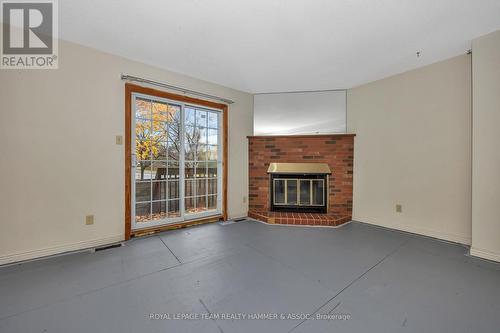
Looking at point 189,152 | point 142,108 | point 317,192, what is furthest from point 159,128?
point 317,192

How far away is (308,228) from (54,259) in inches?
121

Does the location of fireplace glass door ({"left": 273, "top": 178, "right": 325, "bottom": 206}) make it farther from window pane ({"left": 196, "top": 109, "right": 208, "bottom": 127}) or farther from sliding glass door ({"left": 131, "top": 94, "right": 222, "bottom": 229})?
window pane ({"left": 196, "top": 109, "right": 208, "bottom": 127})

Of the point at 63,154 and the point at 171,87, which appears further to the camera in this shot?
the point at 171,87

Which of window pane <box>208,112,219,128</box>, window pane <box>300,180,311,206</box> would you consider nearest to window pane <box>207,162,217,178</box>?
window pane <box>208,112,219,128</box>

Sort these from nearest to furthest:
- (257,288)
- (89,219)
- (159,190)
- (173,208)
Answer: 1. (257,288)
2. (89,219)
3. (159,190)
4. (173,208)

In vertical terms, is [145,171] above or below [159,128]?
below

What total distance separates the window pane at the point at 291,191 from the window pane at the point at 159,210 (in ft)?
6.91

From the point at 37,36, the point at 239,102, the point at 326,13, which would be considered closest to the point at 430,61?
the point at 326,13

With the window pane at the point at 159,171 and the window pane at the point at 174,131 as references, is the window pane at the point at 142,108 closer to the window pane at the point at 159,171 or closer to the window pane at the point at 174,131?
the window pane at the point at 174,131

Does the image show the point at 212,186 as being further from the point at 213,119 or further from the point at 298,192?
the point at 298,192

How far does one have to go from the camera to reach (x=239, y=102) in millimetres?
3531

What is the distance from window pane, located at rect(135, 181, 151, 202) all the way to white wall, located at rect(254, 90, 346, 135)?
205cm

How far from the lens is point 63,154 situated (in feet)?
6.86

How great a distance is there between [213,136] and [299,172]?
167 centimetres
